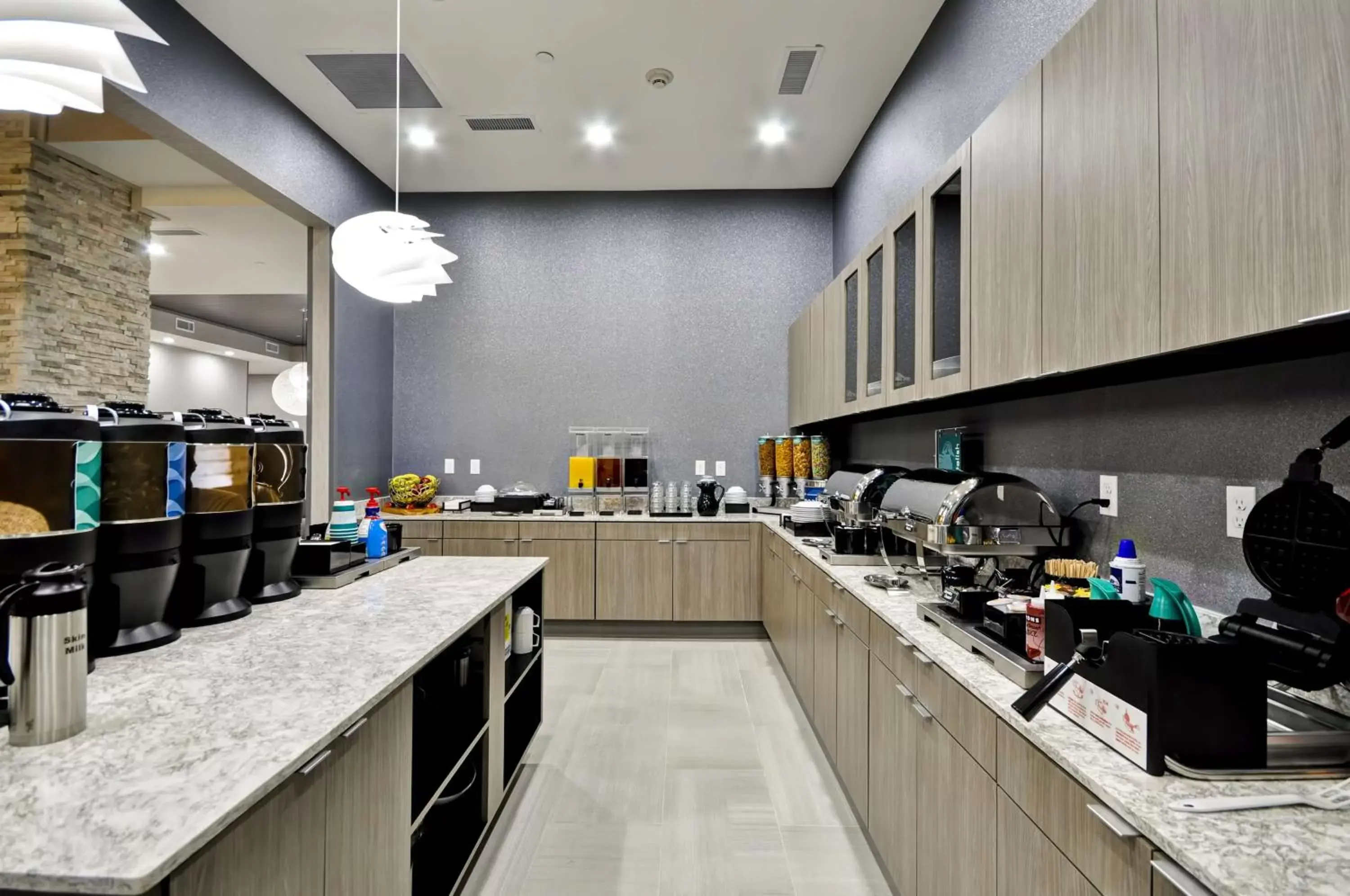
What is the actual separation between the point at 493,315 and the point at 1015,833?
4734 mm

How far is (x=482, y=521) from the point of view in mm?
4375

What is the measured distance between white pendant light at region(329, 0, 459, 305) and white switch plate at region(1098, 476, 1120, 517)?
231 cm

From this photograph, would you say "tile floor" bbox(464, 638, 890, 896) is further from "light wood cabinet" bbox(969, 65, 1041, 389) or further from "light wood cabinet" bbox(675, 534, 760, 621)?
"light wood cabinet" bbox(969, 65, 1041, 389)

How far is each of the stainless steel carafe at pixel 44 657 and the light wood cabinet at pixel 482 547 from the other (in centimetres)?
341

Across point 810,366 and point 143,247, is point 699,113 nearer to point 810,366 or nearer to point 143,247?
point 810,366

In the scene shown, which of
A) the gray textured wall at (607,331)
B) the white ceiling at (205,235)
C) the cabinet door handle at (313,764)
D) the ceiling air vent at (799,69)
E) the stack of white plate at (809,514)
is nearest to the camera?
the cabinet door handle at (313,764)

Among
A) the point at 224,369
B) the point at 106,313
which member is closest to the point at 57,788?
the point at 106,313

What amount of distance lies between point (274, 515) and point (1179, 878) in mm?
2099

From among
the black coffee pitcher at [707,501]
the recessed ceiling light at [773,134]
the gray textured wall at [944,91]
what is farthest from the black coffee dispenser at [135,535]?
the recessed ceiling light at [773,134]

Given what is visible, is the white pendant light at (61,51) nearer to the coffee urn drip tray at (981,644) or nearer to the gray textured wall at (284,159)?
the gray textured wall at (284,159)

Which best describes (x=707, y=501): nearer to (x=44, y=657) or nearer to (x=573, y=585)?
(x=573, y=585)

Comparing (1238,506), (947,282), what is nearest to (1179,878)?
(1238,506)

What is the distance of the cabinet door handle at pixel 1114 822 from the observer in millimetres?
823

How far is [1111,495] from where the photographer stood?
1.72 m
